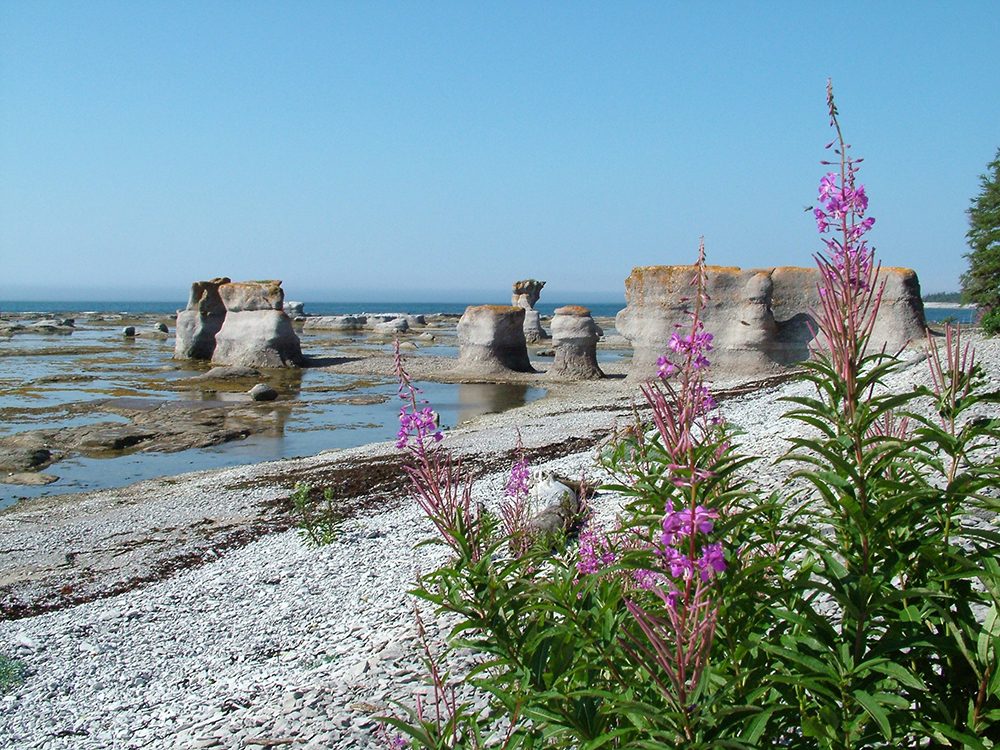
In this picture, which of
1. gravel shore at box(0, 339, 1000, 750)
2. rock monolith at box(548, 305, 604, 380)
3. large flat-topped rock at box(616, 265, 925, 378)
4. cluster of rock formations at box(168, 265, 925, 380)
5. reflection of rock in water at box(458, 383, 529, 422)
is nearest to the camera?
gravel shore at box(0, 339, 1000, 750)

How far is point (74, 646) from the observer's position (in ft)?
27.0

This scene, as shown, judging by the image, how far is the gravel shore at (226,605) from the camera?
589cm

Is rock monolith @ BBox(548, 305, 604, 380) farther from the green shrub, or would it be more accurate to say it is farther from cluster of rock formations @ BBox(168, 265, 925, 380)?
the green shrub

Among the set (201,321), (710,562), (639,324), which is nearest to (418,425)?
(710,562)

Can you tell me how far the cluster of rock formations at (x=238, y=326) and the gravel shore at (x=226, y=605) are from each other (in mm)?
25636

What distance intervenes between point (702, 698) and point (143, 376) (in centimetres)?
3906

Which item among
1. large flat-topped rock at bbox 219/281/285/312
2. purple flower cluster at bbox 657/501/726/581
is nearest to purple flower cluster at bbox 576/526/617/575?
purple flower cluster at bbox 657/501/726/581

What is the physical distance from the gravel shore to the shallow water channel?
3.38 m

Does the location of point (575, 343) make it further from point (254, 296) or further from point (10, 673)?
point (10, 673)

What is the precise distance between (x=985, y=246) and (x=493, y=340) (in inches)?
758

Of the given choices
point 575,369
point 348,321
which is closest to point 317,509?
point 575,369

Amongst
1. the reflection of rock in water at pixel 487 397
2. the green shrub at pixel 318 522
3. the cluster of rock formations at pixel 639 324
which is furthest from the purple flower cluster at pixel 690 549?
the reflection of rock in water at pixel 487 397

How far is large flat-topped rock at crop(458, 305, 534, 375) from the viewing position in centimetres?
3762

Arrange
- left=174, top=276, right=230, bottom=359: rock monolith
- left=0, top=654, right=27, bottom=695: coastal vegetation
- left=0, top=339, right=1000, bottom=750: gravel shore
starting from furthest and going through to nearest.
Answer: left=174, top=276, right=230, bottom=359: rock monolith < left=0, top=654, right=27, bottom=695: coastal vegetation < left=0, top=339, right=1000, bottom=750: gravel shore
